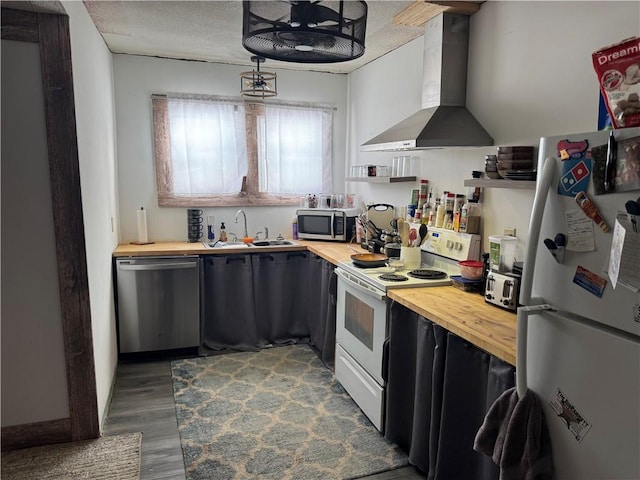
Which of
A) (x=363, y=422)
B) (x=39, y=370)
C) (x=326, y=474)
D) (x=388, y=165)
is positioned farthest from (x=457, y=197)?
(x=39, y=370)

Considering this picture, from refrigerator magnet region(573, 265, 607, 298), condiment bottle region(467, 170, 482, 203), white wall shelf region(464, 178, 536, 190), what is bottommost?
refrigerator magnet region(573, 265, 607, 298)

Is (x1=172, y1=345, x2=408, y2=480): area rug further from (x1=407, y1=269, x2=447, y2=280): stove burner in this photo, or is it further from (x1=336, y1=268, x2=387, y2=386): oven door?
(x1=407, y1=269, x2=447, y2=280): stove burner

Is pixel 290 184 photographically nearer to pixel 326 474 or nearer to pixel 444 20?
pixel 444 20

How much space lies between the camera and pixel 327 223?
4105 millimetres

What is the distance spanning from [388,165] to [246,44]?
2.15 meters

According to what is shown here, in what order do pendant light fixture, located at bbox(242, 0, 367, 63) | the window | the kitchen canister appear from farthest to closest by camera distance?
1. the window
2. the kitchen canister
3. pendant light fixture, located at bbox(242, 0, 367, 63)

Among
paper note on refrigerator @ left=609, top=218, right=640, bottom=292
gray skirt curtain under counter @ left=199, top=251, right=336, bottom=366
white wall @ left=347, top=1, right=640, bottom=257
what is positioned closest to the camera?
paper note on refrigerator @ left=609, top=218, right=640, bottom=292

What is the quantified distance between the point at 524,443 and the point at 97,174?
2738 millimetres

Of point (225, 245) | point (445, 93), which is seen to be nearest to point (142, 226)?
→ point (225, 245)

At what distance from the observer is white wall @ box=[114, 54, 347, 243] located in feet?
12.7

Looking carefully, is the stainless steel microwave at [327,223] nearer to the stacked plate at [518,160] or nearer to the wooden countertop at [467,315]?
the wooden countertop at [467,315]

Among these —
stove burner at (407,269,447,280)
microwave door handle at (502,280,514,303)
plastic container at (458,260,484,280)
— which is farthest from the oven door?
microwave door handle at (502,280,514,303)

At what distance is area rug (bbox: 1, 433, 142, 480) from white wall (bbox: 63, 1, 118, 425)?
208 mm

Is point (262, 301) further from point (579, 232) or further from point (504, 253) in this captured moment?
point (579, 232)
